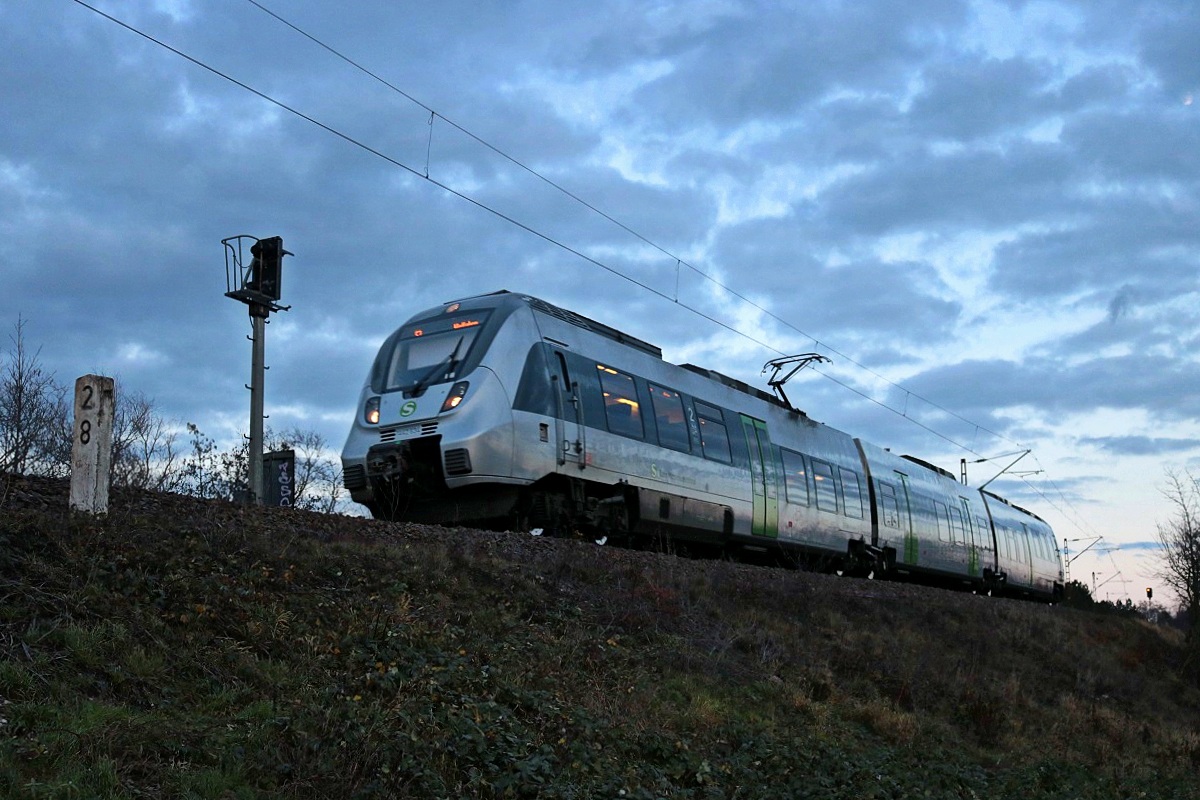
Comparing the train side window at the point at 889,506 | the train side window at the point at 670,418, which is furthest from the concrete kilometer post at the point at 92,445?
the train side window at the point at 889,506

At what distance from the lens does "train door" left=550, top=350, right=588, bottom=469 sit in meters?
15.0

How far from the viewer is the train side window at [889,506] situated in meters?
26.6

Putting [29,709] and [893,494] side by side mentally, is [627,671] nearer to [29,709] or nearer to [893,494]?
[29,709]

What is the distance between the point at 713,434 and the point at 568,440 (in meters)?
4.68

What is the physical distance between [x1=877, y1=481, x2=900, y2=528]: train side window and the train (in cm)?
384

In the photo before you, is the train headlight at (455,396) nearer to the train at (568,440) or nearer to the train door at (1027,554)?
the train at (568,440)

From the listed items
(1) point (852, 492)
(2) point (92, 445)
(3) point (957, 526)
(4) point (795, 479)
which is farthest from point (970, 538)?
(2) point (92, 445)

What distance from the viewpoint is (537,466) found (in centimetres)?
1452

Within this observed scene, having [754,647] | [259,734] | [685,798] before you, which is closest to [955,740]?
[754,647]

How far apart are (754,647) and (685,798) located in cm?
520

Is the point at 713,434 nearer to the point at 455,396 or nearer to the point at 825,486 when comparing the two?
the point at 825,486

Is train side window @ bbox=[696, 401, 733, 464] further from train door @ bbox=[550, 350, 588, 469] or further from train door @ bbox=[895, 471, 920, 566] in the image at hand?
train door @ bbox=[895, 471, 920, 566]

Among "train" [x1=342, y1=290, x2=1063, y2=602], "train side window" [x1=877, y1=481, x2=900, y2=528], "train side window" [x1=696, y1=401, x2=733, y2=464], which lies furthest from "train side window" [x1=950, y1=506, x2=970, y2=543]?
"train side window" [x1=696, y1=401, x2=733, y2=464]

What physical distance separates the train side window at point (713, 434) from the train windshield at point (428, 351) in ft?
16.8
